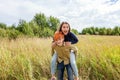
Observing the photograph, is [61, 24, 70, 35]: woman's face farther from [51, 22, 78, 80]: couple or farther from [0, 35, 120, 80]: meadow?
[0, 35, 120, 80]: meadow

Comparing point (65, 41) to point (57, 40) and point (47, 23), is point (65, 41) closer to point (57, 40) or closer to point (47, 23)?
point (57, 40)

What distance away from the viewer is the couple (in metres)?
3.78

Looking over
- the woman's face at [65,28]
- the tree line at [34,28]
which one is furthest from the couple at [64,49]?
the tree line at [34,28]

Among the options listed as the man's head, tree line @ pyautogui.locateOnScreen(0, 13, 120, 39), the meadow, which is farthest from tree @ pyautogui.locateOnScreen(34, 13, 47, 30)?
the man's head

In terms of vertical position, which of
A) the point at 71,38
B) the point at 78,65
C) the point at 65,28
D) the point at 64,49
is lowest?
the point at 78,65

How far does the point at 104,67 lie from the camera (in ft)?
16.3

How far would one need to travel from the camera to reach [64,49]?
3812 mm

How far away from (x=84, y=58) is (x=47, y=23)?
26.2 metres

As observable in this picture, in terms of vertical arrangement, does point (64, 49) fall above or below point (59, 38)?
below

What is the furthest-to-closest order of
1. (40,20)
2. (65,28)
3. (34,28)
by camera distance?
(40,20) < (34,28) < (65,28)

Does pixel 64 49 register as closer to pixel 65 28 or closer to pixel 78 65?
pixel 65 28

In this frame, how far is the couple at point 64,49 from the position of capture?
149 inches

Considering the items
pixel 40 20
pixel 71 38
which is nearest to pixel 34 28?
pixel 40 20

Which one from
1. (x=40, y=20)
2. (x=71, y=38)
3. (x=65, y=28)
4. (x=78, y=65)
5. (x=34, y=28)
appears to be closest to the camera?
(x=65, y=28)
